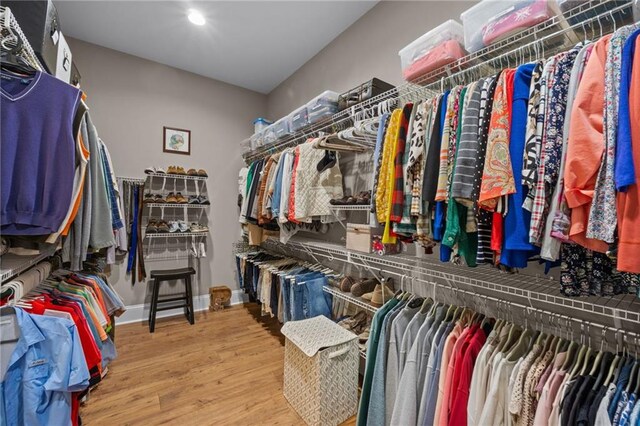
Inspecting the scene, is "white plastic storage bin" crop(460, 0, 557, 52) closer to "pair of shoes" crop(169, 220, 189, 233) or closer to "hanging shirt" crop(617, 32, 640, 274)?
"hanging shirt" crop(617, 32, 640, 274)

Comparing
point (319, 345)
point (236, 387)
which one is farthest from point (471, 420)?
point (236, 387)

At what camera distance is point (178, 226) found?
10.3 ft

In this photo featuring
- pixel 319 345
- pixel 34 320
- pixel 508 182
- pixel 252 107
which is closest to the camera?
pixel 508 182

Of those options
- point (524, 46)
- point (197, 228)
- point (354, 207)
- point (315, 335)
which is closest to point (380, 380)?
point (315, 335)

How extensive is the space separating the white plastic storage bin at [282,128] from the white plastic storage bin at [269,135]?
0.04 meters

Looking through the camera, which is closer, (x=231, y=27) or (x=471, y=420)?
(x=471, y=420)

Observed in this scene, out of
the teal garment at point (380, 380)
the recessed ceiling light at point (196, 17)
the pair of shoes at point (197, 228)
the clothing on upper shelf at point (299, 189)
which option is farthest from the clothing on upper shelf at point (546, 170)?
the pair of shoes at point (197, 228)

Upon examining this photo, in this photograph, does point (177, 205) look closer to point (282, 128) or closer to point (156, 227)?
point (156, 227)

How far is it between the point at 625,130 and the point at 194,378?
2.53m

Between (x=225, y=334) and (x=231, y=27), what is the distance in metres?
2.81

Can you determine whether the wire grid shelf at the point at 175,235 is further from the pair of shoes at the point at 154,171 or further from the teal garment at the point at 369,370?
the teal garment at the point at 369,370

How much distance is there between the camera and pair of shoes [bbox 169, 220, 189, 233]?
311 cm

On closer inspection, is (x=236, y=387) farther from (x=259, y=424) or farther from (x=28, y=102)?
(x=28, y=102)

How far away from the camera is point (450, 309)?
4.48 ft
